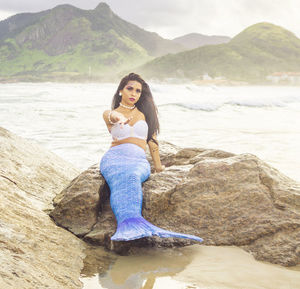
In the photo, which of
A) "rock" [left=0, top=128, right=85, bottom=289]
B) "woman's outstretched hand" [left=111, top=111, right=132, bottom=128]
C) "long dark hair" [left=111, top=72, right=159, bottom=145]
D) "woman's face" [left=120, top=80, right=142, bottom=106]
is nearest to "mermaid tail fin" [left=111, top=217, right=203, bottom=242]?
"rock" [left=0, top=128, right=85, bottom=289]

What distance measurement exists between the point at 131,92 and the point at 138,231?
1.64 meters

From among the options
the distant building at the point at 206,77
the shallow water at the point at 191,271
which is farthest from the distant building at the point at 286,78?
the shallow water at the point at 191,271

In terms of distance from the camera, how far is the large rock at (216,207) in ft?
9.81

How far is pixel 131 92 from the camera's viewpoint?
372 centimetres

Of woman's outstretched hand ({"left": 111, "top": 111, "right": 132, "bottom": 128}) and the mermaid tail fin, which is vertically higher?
woman's outstretched hand ({"left": 111, "top": 111, "right": 132, "bottom": 128})

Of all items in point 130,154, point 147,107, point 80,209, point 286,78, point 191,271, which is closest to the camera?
point 191,271

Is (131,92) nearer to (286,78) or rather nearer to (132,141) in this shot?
(132,141)

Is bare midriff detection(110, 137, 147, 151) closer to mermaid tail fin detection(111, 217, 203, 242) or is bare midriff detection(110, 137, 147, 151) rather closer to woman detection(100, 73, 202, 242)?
woman detection(100, 73, 202, 242)

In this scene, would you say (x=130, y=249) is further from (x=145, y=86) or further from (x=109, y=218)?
(x=145, y=86)

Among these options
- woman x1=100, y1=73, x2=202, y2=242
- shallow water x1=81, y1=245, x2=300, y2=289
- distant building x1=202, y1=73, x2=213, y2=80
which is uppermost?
distant building x1=202, y1=73, x2=213, y2=80

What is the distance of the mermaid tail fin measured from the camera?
267cm

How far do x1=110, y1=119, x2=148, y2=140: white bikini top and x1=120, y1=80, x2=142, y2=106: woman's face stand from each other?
10.0 inches

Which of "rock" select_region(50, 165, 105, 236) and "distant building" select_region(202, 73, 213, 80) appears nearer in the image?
"rock" select_region(50, 165, 105, 236)

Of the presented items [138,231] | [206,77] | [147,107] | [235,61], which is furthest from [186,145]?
[235,61]
